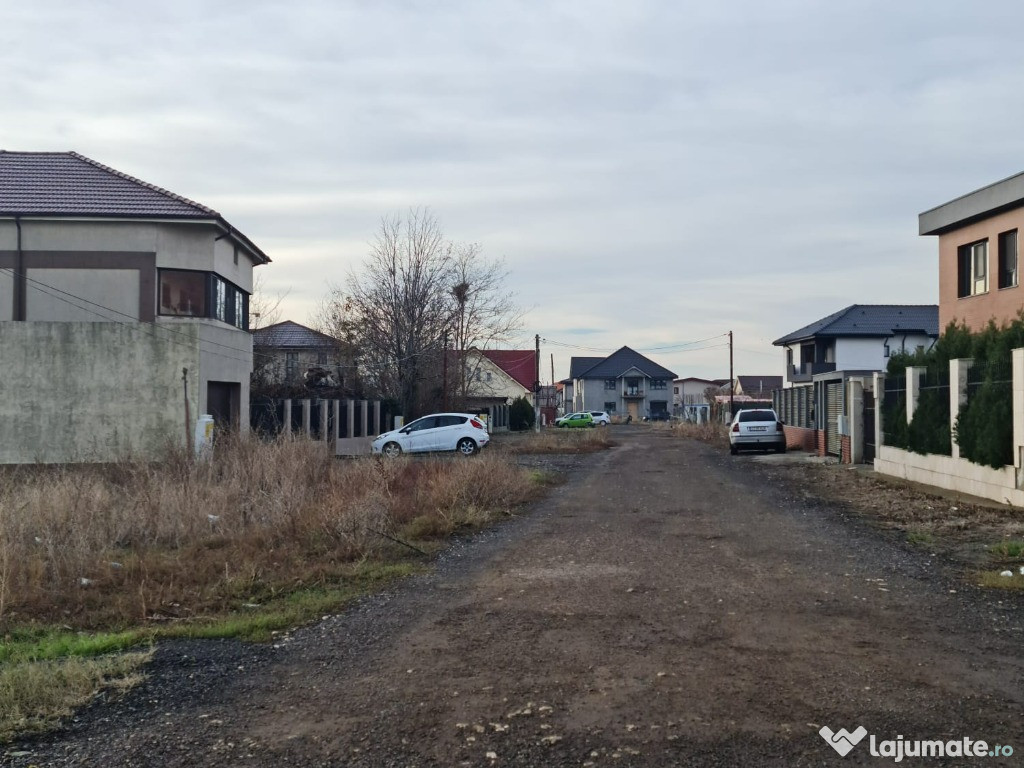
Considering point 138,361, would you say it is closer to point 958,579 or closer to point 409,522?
point 409,522

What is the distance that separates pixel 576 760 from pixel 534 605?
3452mm

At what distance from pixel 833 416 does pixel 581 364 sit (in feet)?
289

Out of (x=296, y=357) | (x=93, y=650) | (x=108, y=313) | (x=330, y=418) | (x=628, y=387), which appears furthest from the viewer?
(x=628, y=387)

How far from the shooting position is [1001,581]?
27.8 ft

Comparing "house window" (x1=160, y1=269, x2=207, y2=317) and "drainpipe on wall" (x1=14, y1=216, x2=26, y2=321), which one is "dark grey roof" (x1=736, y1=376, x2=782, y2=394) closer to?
"house window" (x1=160, y1=269, x2=207, y2=317)

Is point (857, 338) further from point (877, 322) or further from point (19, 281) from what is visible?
point (19, 281)

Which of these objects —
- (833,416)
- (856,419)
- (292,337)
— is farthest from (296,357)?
(856,419)

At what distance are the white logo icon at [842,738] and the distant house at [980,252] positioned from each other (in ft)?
66.7

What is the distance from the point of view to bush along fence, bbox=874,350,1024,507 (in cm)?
1415

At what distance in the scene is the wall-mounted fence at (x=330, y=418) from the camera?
92.9ft

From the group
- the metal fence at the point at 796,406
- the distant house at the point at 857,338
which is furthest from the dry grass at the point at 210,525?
the distant house at the point at 857,338

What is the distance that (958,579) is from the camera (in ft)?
29.1

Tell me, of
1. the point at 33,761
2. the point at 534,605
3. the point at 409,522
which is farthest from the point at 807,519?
the point at 33,761

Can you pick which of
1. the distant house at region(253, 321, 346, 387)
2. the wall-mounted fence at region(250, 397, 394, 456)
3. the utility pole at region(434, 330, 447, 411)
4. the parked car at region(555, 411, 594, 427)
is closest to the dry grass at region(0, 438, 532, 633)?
the wall-mounted fence at region(250, 397, 394, 456)
